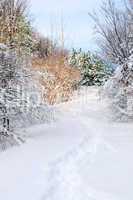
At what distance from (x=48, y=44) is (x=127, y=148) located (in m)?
17.8

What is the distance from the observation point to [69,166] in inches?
254

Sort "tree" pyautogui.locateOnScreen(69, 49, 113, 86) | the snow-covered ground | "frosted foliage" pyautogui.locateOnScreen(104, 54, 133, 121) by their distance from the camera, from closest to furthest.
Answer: the snow-covered ground → "frosted foliage" pyautogui.locateOnScreen(104, 54, 133, 121) → "tree" pyautogui.locateOnScreen(69, 49, 113, 86)

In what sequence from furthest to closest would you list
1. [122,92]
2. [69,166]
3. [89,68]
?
[89,68] → [122,92] → [69,166]

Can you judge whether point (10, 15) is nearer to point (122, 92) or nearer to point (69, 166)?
point (122, 92)

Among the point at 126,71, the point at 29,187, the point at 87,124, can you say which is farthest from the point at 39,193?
the point at 126,71

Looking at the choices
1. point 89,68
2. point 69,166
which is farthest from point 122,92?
point 89,68

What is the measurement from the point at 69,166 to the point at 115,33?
39.1 feet

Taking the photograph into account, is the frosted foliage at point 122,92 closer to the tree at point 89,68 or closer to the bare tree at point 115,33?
the bare tree at point 115,33

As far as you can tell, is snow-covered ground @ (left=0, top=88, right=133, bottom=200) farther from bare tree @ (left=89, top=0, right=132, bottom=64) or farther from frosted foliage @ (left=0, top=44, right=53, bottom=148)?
bare tree @ (left=89, top=0, right=132, bottom=64)

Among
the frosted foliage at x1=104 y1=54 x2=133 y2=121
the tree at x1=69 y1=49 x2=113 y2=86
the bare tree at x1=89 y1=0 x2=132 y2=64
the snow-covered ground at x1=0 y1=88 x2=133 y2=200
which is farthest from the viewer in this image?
the tree at x1=69 y1=49 x2=113 y2=86

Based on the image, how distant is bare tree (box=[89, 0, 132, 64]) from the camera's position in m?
17.0

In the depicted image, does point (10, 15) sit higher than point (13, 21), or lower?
higher

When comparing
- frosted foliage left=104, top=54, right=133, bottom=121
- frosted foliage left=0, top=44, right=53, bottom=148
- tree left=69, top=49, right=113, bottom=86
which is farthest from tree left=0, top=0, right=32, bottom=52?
frosted foliage left=0, top=44, right=53, bottom=148

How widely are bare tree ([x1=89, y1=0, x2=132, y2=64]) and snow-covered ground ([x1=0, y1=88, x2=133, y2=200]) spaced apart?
7.05 meters
